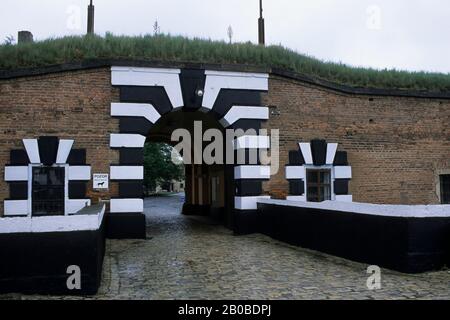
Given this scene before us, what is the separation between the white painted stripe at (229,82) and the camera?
42.0 feet

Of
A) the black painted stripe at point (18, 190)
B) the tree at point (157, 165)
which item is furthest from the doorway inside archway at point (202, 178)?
the tree at point (157, 165)

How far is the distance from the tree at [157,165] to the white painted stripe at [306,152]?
31316 millimetres

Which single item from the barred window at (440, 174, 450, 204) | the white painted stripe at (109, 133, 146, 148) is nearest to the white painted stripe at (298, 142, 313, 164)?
the white painted stripe at (109, 133, 146, 148)

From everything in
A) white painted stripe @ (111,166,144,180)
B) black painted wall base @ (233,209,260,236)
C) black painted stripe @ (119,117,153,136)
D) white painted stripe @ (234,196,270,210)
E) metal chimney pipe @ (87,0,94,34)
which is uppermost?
metal chimney pipe @ (87,0,94,34)

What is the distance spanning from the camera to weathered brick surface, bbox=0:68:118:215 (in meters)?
11.5

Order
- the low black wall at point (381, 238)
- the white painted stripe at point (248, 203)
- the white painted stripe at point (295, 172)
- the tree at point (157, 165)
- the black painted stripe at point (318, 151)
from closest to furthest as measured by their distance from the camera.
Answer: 1. the low black wall at point (381, 238)
2. the white painted stripe at point (248, 203)
3. the white painted stripe at point (295, 172)
4. the black painted stripe at point (318, 151)
5. the tree at point (157, 165)

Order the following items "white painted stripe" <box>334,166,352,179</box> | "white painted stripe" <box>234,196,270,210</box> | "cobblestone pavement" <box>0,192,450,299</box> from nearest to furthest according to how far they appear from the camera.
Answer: "cobblestone pavement" <box>0,192,450,299</box> → "white painted stripe" <box>234,196,270,210</box> → "white painted stripe" <box>334,166,352,179</box>

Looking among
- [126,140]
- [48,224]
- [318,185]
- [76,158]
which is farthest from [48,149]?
[318,185]

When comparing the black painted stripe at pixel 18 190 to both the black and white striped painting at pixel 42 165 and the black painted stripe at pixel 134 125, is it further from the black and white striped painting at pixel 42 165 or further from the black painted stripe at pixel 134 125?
the black painted stripe at pixel 134 125

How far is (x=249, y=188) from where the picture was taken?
1284 centimetres

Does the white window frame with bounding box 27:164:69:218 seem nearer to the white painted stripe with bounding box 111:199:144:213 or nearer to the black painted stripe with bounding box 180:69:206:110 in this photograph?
the white painted stripe with bounding box 111:199:144:213

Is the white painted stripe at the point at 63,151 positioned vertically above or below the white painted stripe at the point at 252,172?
above

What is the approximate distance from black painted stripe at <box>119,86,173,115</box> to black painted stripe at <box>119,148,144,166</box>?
1223 millimetres
